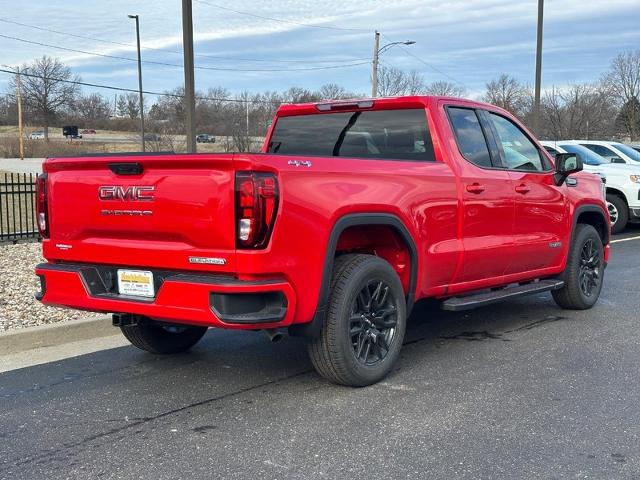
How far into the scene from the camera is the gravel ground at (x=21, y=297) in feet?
20.0

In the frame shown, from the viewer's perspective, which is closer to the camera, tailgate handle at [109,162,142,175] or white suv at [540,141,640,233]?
tailgate handle at [109,162,142,175]

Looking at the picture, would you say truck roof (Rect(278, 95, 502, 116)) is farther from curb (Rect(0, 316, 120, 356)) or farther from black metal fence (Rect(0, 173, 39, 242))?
black metal fence (Rect(0, 173, 39, 242))

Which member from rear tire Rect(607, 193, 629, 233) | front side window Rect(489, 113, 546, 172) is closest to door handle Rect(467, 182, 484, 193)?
front side window Rect(489, 113, 546, 172)

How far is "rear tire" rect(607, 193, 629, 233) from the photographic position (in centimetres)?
1413

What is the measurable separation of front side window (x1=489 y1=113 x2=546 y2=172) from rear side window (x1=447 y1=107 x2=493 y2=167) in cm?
28

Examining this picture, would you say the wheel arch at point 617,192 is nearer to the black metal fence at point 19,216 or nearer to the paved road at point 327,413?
the paved road at point 327,413

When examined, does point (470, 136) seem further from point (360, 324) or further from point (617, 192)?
point (617, 192)

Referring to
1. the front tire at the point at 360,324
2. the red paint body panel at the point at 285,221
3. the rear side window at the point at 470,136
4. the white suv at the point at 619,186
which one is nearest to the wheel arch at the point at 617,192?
the white suv at the point at 619,186

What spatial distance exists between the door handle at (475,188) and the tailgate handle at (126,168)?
8.26 ft

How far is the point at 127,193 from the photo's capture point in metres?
4.08

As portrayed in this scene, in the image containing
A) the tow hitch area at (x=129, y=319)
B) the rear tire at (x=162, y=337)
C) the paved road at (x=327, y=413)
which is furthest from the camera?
the rear tire at (x=162, y=337)

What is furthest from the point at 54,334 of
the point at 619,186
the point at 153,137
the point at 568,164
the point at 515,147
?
the point at 153,137

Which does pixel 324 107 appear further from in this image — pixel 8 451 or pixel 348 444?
pixel 8 451

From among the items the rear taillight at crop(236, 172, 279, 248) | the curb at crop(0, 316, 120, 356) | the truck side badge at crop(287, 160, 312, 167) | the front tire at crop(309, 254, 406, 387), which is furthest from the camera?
the curb at crop(0, 316, 120, 356)
